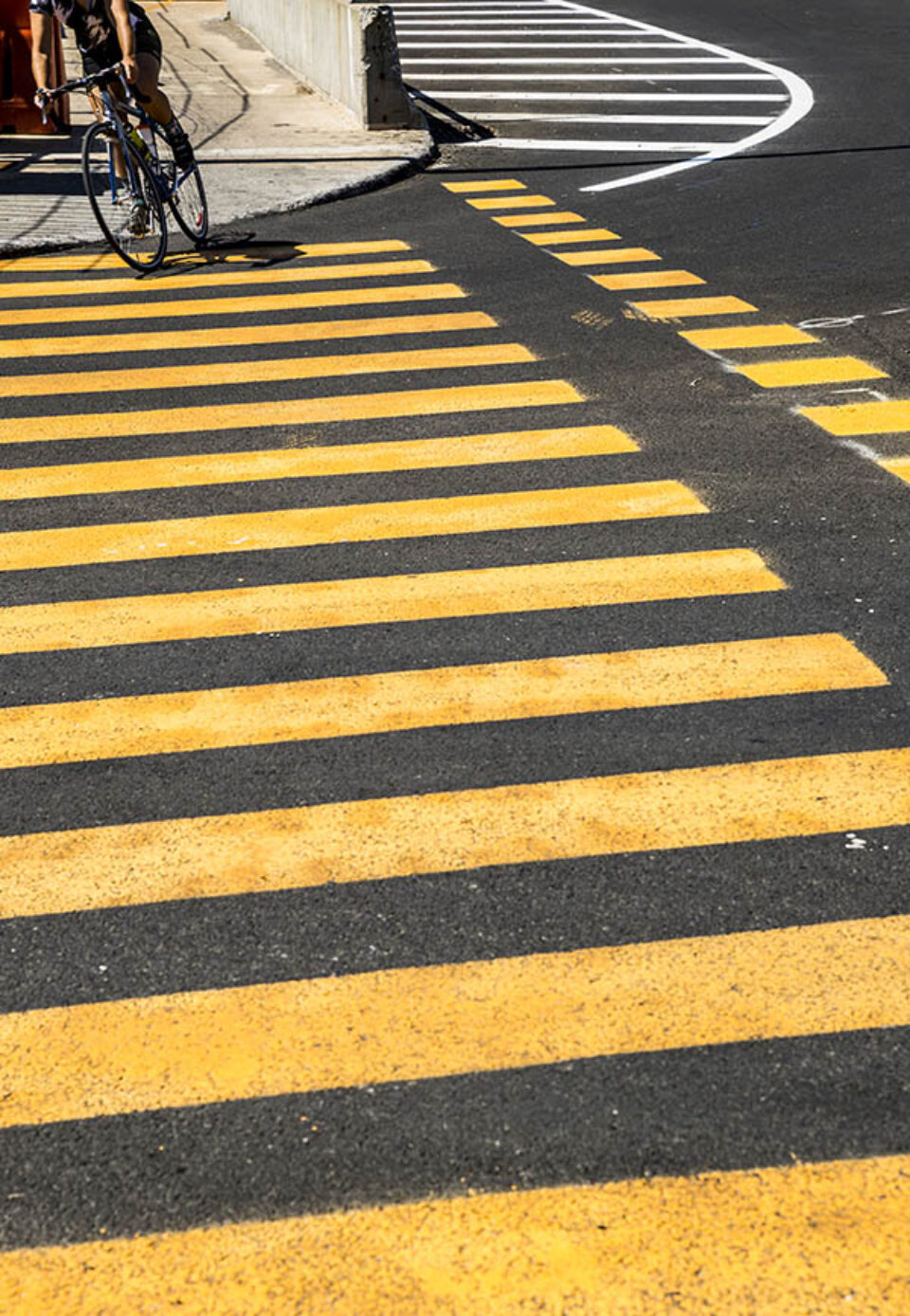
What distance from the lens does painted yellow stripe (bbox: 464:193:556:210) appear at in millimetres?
13500

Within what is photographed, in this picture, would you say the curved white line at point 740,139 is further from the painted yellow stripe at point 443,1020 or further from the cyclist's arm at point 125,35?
the painted yellow stripe at point 443,1020

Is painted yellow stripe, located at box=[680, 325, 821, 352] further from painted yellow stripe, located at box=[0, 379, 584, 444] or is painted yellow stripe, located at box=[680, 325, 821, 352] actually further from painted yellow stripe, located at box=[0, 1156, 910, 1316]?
painted yellow stripe, located at box=[0, 1156, 910, 1316]

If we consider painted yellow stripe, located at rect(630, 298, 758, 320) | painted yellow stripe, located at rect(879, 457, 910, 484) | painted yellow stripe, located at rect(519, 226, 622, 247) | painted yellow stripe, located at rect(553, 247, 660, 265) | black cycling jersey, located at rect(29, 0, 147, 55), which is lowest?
painted yellow stripe, located at rect(879, 457, 910, 484)

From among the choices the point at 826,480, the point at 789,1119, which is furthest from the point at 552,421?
the point at 789,1119

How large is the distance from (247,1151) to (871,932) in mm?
1707

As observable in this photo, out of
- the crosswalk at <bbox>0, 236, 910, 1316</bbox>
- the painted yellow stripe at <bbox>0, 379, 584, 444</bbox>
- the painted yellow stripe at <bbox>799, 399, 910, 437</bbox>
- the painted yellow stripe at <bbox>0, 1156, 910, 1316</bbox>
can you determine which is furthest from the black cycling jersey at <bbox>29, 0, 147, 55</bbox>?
the painted yellow stripe at <bbox>0, 1156, 910, 1316</bbox>

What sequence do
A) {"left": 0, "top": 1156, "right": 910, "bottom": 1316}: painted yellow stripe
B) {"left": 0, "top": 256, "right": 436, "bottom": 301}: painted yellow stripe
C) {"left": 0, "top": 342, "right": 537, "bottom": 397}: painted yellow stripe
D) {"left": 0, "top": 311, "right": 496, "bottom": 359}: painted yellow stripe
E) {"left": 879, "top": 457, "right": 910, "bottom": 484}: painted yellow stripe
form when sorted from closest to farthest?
{"left": 0, "top": 1156, "right": 910, "bottom": 1316}: painted yellow stripe
{"left": 879, "top": 457, "right": 910, "bottom": 484}: painted yellow stripe
{"left": 0, "top": 342, "right": 537, "bottom": 397}: painted yellow stripe
{"left": 0, "top": 311, "right": 496, "bottom": 359}: painted yellow stripe
{"left": 0, "top": 256, "right": 436, "bottom": 301}: painted yellow stripe

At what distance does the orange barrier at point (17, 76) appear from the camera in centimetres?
1608

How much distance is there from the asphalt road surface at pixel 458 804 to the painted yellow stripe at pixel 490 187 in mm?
3680

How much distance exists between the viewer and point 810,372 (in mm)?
9234

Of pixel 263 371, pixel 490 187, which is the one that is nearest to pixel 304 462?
pixel 263 371

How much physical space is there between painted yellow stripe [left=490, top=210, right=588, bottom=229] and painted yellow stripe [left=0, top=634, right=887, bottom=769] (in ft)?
24.6

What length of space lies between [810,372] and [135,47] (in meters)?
4.86

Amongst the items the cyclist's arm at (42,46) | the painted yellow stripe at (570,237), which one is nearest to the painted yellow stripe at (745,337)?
the painted yellow stripe at (570,237)
